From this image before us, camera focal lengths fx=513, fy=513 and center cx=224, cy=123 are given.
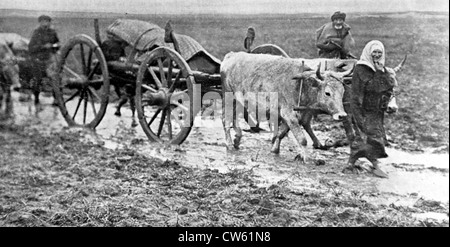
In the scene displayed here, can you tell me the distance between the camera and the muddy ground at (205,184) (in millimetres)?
4570

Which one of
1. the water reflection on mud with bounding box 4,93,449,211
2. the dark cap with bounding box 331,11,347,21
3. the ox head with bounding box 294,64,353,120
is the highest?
Result: the dark cap with bounding box 331,11,347,21

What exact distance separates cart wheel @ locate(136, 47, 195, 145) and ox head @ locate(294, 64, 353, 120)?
1.52 m

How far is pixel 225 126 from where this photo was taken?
6.94m

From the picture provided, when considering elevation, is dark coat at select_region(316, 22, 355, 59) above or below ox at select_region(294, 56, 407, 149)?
above

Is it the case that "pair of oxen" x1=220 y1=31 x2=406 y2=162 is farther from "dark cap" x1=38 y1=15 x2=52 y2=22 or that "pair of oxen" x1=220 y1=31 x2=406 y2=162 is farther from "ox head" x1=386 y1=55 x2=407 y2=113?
"dark cap" x1=38 y1=15 x2=52 y2=22

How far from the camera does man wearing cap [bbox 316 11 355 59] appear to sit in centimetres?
593

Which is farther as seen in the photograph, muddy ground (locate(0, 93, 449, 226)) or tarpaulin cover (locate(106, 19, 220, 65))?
tarpaulin cover (locate(106, 19, 220, 65))

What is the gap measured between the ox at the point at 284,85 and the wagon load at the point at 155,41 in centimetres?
30

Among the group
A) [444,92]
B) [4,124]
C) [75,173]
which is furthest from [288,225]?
[444,92]

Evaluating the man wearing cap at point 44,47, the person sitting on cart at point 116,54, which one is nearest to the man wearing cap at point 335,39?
the person sitting on cart at point 116,54

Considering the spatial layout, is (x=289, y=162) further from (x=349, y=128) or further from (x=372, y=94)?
(x=372, y=94)

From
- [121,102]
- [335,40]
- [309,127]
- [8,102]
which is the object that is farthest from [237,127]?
[8,102]

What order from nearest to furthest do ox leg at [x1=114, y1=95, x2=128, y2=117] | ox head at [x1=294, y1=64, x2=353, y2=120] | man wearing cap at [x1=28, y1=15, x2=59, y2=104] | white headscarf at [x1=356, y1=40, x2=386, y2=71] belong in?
white headscarf at [x1=356, y1=40, x2=386, y2=71], ox head at [x1=294, y1=64, x2=353, y2=120], man wearing cap at [x1=28, y1=15, x2=59, y2=104], ox leg at [x1=114, y1=95, x2=128, y2=117]

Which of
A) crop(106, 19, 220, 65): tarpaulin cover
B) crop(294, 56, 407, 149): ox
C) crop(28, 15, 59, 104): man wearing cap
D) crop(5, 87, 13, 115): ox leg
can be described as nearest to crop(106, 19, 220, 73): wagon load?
crop(106, 19, 220, 65): tarpaulin cover
